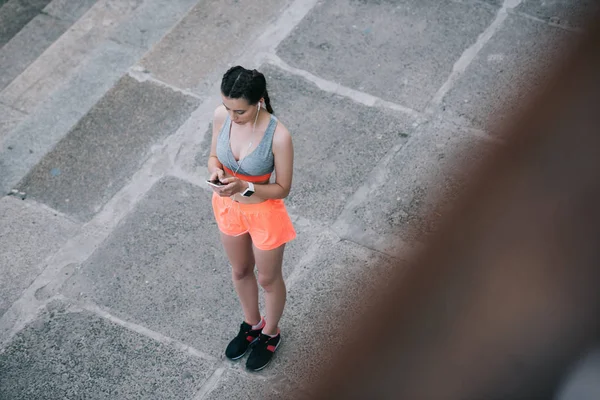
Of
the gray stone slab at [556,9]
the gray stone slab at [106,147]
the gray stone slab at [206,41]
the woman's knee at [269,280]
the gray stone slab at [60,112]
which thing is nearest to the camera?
the woman's knee at [269,280]

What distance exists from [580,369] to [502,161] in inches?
10.2

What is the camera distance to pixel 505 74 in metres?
6.10

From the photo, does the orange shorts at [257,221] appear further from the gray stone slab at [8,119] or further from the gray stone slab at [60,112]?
the gray stone slab at [8,119]

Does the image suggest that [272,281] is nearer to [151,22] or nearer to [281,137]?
[281,137]

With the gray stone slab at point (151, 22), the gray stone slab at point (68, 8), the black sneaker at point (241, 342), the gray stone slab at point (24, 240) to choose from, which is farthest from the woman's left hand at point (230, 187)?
the gray stone slab at point (68, 8)

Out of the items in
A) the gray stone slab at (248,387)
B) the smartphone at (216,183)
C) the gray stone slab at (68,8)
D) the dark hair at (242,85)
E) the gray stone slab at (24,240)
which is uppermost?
the dark hair at (242,85)

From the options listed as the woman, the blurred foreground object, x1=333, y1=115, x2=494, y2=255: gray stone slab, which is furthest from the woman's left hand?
the blurred foreground object

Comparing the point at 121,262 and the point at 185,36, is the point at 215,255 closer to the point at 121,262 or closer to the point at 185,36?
the point at 121,262

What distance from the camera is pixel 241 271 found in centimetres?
406

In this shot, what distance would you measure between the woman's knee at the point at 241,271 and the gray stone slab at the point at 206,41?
2554mm

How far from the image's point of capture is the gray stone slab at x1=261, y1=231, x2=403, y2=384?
4441 millimetres

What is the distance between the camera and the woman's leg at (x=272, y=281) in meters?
3.80

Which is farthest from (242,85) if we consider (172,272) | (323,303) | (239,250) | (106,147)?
(106,147)

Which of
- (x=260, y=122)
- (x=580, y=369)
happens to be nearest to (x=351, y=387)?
(x=580, y=369)
